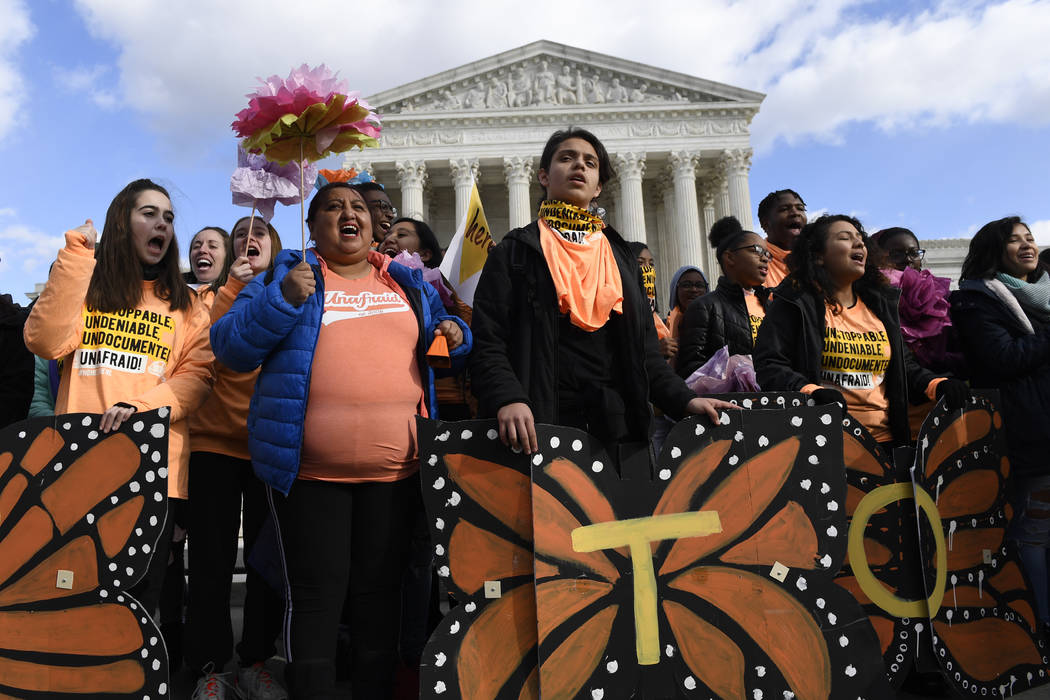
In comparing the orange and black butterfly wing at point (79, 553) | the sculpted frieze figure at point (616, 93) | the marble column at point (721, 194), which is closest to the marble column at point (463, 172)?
the sculpted frieze figure at point (616, 93)

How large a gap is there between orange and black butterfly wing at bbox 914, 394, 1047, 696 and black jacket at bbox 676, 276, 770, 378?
136 centimetres

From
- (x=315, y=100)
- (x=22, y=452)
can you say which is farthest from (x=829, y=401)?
(x=22, y=452)

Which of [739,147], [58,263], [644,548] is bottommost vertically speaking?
[644,548]

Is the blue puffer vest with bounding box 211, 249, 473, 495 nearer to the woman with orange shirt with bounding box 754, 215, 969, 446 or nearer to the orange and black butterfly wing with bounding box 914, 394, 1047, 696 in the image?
the woman with orange shirt with bounding box 754, 215, 969, 446

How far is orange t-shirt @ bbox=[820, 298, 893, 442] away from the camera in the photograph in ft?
10.5

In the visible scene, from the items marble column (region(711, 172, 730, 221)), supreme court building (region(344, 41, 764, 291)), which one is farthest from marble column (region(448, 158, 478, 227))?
marble column (region(711, 172, 730, 221))

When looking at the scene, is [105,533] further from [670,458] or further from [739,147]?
[739,147]

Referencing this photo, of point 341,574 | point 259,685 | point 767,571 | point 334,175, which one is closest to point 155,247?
point 334,175

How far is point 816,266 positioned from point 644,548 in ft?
6.23

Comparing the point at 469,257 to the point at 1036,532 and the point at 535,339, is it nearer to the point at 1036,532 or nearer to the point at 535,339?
the point at 535,339

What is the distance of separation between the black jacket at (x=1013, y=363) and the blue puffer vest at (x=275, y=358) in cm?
305

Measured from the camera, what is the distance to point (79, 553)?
2.43m

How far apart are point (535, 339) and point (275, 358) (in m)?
0.96

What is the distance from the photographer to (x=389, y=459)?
8.05 feet
